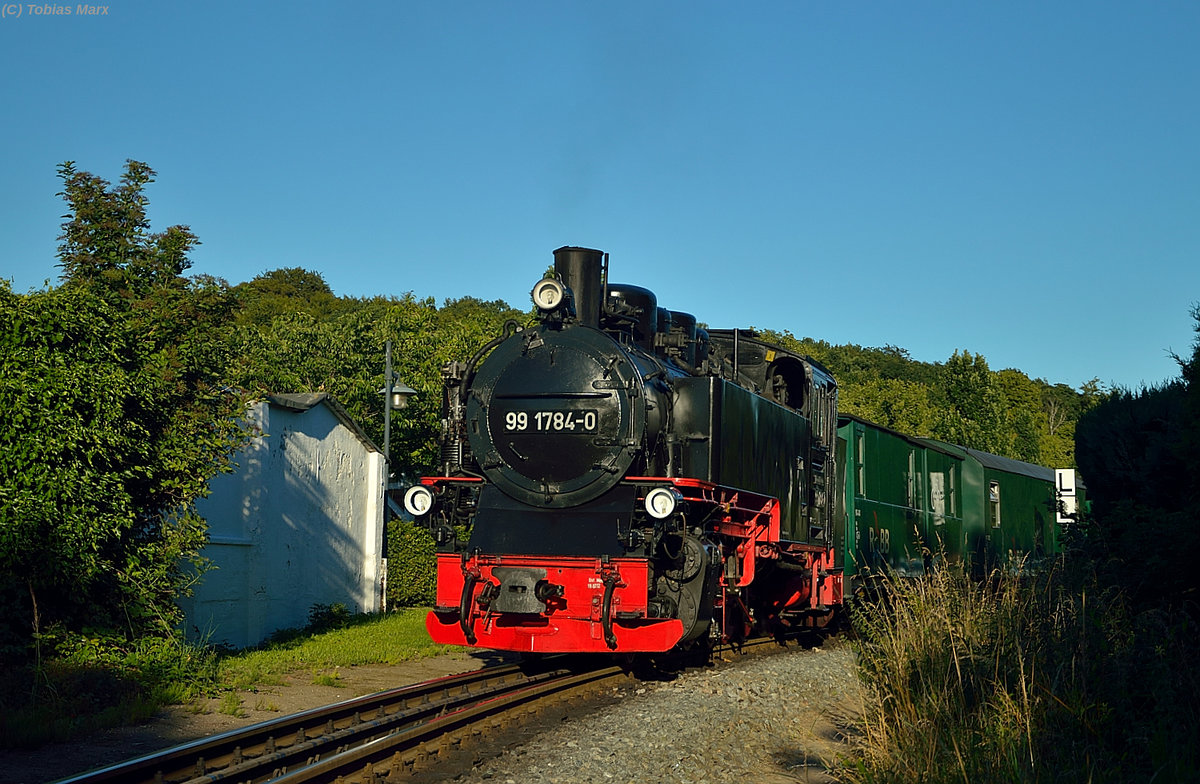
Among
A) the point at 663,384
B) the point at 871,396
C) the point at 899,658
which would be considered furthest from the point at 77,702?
the point at 871,396

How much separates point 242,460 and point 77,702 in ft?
22.1

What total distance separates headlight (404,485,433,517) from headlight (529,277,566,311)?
212 centimetres

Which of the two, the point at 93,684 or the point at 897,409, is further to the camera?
the point at 897,409

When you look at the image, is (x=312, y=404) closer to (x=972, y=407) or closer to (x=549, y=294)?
(x=549, y=294)

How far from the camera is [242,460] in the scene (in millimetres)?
14922

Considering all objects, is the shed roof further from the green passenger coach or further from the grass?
the green passenger coach

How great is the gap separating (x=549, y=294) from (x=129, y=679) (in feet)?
16.6

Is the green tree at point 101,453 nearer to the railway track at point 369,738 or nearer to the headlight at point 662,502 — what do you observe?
the railway track at point 369,738

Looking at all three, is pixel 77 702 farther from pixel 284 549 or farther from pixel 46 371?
pixel 284 549

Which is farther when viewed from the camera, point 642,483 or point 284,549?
point 284,549

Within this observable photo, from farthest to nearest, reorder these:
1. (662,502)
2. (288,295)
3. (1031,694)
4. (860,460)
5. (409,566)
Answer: (288,295) < (409,566) < (860,460) < (662,502) < (1031,694)

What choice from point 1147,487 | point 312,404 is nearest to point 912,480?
point 1147,487

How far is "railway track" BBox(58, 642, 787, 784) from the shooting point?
6184mm

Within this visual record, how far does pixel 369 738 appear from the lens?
24.8 feet
